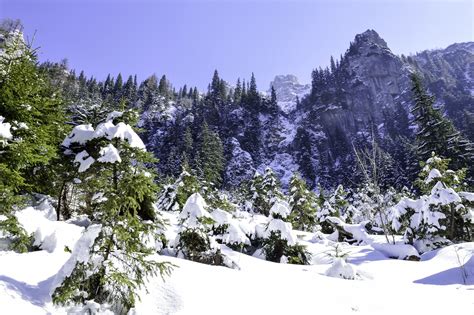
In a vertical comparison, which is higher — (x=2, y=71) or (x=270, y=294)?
(x=2, y=71)

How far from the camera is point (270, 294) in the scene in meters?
6.91

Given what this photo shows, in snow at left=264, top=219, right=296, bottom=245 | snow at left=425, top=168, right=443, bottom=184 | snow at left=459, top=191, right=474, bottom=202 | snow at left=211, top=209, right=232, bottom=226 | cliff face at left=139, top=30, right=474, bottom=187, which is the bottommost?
snow at left=264, top=219, right=296, bottom=245

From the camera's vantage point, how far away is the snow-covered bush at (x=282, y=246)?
1520 centimetres

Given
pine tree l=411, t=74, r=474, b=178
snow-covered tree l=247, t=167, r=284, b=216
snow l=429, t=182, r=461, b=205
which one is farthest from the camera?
snow-covered tree l=247, t=167, r=284, b=216

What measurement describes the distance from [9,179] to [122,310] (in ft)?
20.7

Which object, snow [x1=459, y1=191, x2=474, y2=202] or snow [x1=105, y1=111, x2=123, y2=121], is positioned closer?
snow [x1=105, y1=111, x2=123, y2=121]

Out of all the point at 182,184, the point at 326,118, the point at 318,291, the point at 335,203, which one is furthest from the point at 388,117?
the point at 318,291

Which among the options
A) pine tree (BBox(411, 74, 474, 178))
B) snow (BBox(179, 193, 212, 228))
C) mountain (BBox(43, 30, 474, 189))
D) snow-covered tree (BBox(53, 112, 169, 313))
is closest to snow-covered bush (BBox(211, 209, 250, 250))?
snow (BBox(179, 193, 212, 228))

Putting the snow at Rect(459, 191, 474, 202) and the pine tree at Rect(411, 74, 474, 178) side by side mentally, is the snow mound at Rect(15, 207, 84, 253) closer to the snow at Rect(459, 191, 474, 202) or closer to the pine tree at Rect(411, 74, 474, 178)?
the snow at Rect(459, 191, 474, 202)

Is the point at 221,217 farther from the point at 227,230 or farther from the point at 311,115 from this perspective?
the point at 311,115

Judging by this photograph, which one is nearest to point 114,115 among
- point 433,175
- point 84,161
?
point 84,161

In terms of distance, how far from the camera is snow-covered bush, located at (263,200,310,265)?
15195mm

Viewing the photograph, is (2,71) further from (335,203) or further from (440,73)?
(440,73)

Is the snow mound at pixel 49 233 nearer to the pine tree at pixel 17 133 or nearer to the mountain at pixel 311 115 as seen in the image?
the pine tree at pixel 17 133
